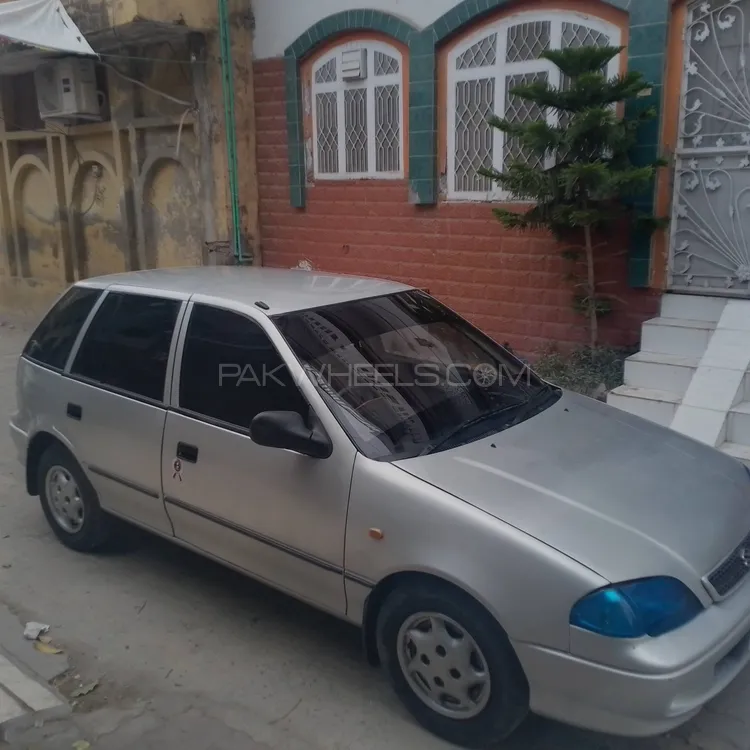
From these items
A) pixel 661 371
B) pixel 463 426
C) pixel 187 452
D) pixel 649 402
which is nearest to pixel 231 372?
pixel 187 452

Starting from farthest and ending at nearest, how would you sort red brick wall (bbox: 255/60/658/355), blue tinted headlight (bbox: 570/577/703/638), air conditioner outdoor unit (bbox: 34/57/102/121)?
air conditioner outdoor unit (bbox: 34/57/102/121), red brick wall (bbox: 255/60/658/355), blue tinted headlight (bbox: 570/577/703/638)

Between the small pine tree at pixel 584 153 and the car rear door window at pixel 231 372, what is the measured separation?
2981 millimetres

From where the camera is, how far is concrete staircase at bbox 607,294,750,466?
17.1ft

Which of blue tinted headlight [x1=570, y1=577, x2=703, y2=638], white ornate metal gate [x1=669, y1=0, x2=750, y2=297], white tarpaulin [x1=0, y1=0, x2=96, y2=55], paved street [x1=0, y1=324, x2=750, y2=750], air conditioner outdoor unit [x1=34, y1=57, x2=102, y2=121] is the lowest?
paved street [x1=0, y1=324, x2=750, y2=750]

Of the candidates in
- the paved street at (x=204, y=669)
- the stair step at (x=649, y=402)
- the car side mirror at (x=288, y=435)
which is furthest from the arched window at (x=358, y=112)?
the car side mirror at (x=288, y=435)

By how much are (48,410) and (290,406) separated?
6.51ft

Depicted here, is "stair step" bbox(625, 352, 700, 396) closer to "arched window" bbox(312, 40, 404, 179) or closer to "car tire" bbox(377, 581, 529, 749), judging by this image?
"arched window" bbox(312, 40, 404, 179)

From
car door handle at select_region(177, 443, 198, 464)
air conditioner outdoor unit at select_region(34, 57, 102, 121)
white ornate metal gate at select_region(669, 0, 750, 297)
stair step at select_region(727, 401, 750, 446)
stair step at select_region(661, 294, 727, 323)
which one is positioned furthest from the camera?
air conditioner outdoor unit at select_region(34, 57, 102, 121)

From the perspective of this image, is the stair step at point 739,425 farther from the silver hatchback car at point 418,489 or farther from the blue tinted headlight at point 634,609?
the blue tinted headlight at point 634,609

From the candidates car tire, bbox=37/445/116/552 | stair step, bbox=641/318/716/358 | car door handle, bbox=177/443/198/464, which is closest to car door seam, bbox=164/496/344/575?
car door handle, bbox=177/443/198/464

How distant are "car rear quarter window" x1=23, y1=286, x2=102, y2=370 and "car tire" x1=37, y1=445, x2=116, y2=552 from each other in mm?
548

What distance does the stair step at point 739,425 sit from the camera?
5.18 meters

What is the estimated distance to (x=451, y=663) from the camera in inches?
116

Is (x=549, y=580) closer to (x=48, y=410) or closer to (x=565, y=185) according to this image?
(x=48, y=410)
